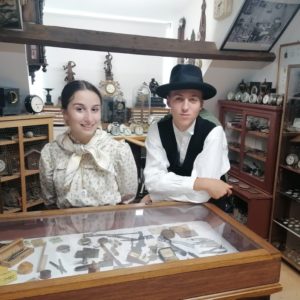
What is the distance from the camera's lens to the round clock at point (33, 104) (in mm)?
3018

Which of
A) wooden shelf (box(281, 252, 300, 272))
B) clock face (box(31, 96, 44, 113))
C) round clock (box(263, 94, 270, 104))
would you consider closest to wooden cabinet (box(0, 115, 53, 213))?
clock face (box(31, 96, 44, 113))

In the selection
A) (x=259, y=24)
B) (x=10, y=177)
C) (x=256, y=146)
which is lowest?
(x=10, y=177)

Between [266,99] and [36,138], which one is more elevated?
[266,99]

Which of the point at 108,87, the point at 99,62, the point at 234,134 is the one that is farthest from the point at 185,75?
the point at 99,62

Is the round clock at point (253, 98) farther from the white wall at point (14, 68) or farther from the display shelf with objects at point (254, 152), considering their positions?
the white wall at point (14, 68)

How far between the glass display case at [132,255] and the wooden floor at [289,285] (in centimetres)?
145

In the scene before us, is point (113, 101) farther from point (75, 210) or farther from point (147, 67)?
point (75, 210)

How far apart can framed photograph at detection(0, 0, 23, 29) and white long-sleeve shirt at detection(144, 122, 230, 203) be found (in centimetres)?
158

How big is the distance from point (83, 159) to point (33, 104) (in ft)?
6.45

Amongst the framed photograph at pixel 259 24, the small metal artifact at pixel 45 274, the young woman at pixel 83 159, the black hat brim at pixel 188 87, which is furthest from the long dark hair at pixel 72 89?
the framed photograph at pixel 259 24

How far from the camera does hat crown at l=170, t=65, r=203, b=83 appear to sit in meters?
1.36

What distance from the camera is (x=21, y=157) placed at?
295 cm

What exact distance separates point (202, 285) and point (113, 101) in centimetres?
369

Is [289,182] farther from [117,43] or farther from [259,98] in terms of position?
[117,43]
